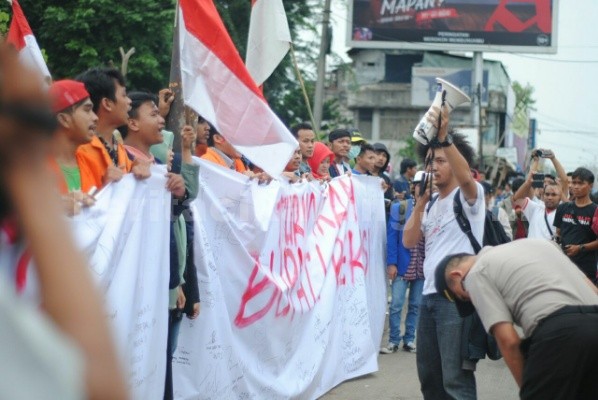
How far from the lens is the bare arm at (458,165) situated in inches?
226

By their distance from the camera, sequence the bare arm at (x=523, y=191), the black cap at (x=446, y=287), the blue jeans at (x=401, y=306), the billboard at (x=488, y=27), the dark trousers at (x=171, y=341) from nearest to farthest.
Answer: the black cap at (x=446, y=287), the dark trousers at (x=171, y=341), the blue jeans at (x=401, y=306), the bare arm at (x=523, y=191), the billboard at (x=488, y=27)

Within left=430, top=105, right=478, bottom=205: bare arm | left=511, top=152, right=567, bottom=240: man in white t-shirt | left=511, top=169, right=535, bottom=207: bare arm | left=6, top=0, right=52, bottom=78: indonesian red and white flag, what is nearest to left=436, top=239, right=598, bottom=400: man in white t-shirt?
left=430, top=105, right=478, bottom=205: bare arm

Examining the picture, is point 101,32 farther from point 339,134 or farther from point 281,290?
point 281,290

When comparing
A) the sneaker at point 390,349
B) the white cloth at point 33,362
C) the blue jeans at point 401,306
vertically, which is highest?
the white cloth at point 33,362

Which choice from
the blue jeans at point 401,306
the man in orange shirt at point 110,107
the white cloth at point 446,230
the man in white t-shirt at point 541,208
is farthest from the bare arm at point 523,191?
the man in orange shirt at point 110,107

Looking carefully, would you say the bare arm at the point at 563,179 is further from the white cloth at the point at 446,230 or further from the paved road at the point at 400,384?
the white cloth at the point at 446,230

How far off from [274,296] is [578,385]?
130 inches

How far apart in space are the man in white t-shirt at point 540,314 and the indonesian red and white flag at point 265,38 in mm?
3847

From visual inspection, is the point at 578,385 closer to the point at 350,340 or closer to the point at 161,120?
the point at 161,120

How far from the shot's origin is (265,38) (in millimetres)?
7980

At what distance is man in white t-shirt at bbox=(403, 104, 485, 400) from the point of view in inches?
227

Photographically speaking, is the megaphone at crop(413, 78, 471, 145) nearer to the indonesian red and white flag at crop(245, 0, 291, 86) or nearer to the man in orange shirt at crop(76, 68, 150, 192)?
the man in orange shirt at crop(76, 68, 150, 192)

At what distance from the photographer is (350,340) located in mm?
8812
